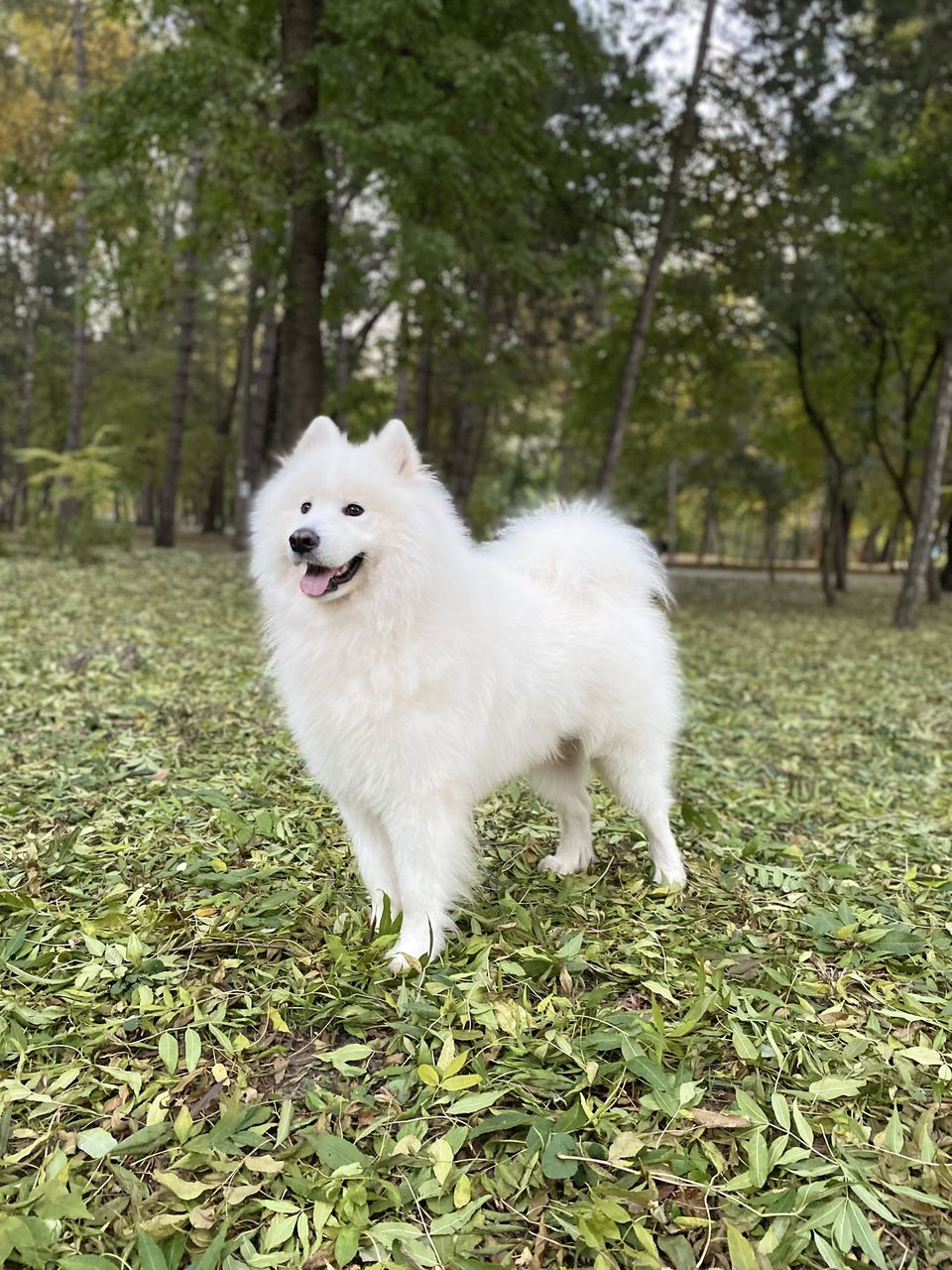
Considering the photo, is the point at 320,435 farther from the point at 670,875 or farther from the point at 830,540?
the point at 830,540

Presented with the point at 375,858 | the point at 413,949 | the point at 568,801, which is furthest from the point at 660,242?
the point at 413,949

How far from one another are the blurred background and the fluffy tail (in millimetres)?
7495

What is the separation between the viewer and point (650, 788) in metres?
3.79

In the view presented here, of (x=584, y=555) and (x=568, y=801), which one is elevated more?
(x=584, y=555)

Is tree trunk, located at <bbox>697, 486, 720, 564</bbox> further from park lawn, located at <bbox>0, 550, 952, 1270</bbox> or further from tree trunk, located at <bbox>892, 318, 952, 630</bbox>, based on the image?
park lawn, located at <bbox>0, 550, 952, 1270</bbox>

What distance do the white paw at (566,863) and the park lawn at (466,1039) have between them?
8 cm

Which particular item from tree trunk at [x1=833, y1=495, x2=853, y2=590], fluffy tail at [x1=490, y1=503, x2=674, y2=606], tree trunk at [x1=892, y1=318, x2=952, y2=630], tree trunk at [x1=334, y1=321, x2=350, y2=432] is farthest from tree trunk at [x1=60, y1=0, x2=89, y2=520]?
tree trunk at [x1=833, y1=495, x2=853, y2=590]

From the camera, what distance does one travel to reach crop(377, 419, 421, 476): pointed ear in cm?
291

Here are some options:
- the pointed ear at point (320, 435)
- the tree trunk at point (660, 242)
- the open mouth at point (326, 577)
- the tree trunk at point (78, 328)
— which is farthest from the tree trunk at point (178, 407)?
the open mouth at point (326, 577)

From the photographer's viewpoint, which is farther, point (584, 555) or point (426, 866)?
point (584, 555)

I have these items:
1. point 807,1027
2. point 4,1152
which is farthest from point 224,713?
point 807,1027

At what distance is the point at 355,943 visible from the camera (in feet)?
10.5

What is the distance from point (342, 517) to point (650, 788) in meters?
1.88

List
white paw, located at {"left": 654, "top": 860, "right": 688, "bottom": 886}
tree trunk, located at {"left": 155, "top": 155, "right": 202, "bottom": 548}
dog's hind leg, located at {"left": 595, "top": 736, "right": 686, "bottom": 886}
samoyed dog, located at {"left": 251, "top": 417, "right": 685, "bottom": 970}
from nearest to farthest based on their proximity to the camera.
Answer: samoyed dog, located at {"left": 251, "top": 417, "right": 685, "bottom": 970} < dog's hind leg, located at {"left": 595, "top": 736, "right": 686, "bottom": 886} < white paw, located at {"left": 654, "top": 860, "right": 688, "bottom": 886} < tree trunk, located at {"left": 155, "top": 155, "right": 202, "bottom": 548}
